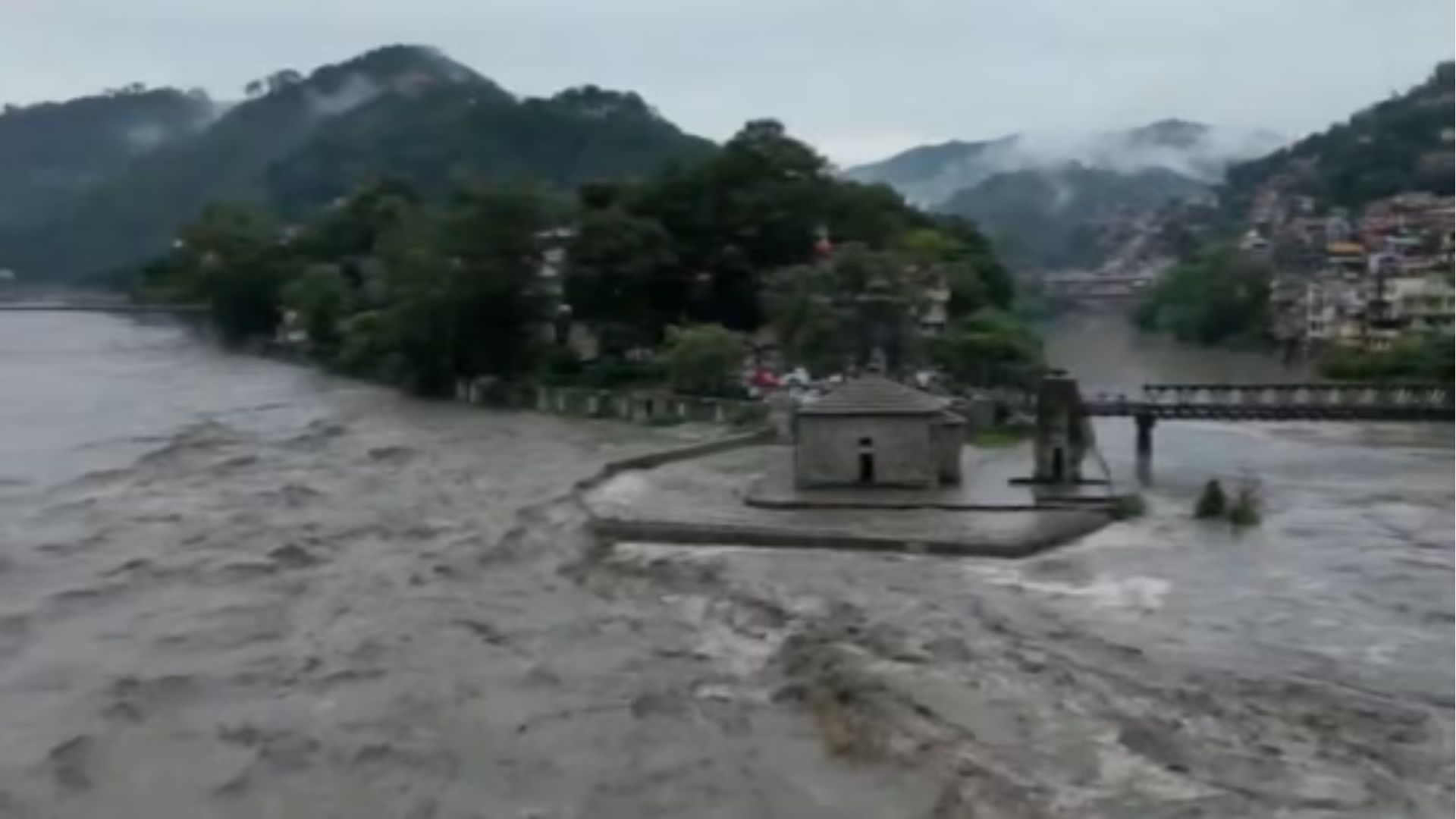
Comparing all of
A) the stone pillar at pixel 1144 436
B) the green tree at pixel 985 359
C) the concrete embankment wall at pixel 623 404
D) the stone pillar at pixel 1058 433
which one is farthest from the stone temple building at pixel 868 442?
the green tree at pixel 985 359

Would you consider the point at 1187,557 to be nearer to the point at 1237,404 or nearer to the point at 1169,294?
the point at 1237,404

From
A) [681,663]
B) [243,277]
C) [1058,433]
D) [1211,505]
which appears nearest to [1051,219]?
[243,277]

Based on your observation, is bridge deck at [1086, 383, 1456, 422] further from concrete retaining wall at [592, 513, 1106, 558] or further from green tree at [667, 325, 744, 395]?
concrete retaining wall at [592, 513, 1106, 558]

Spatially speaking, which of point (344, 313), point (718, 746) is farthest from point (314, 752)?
point (344, 313)

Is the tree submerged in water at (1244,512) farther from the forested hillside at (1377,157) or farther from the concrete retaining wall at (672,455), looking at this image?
the forested hillside at (1377,157)

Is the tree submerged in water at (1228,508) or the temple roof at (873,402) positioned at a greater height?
the temple roof at (873,402)

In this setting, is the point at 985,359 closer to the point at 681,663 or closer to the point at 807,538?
the point at 807,538
